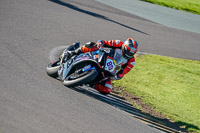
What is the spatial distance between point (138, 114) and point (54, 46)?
160 inches

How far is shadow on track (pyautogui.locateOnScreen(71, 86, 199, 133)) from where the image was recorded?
7469mm

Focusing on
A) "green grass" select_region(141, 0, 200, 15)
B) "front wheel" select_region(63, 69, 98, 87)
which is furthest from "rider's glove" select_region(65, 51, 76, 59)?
"green grass" select_region(141, 0, 200, 15)

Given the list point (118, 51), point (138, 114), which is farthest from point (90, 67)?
point (138, 114)

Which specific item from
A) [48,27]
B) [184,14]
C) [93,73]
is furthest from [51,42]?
[184,14]

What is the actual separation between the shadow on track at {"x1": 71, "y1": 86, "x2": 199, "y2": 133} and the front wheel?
0.34 metres

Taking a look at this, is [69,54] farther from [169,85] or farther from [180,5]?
[180,5]

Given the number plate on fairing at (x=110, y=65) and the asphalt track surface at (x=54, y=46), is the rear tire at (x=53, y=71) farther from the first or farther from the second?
the number plate on fairing at (x=110, y=65)

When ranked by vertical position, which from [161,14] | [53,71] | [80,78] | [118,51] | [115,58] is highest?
[118,51]

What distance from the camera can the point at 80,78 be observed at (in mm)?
6898

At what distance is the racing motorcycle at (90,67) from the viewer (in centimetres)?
716

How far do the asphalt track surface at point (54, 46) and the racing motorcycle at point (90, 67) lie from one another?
0.93 ft

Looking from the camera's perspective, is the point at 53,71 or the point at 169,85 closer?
the point at 53,71

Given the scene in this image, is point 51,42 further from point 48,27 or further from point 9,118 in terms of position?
point 9,118

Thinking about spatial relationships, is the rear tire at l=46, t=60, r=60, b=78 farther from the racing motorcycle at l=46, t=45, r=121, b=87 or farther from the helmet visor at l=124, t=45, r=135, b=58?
the helmet visor at l=124, t=45, r=135, b=58
